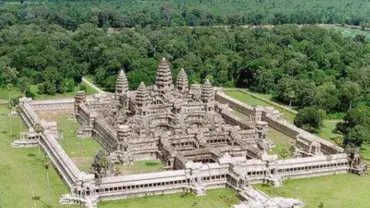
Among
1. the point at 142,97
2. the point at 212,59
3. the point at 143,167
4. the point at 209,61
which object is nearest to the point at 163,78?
the point at 142,97

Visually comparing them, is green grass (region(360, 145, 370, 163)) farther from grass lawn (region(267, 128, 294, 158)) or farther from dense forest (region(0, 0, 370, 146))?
grass lawn (region(267, 128, 294, 158))

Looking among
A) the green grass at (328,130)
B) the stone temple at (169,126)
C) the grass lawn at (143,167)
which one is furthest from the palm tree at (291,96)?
the grass lawn at (143,167)

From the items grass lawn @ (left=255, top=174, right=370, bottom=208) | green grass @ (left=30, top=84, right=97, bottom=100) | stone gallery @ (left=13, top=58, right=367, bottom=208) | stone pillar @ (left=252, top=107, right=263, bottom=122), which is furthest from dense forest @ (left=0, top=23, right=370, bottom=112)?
grass lawn @ (left=255, top=174, right=370, bottom=208)

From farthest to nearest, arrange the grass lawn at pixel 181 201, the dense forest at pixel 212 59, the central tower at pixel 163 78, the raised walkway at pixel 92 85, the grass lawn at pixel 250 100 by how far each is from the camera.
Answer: the raised walkway at pixel 92 85
the dense forest at pixel 212 59
the grass lawn at pixel 250 100
the central tower at pixel 163 78
the grass lawn at pixel 181 201

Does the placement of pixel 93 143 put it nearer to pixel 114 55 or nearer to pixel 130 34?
pixel 114 55

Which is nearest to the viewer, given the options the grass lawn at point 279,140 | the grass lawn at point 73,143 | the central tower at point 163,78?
the grass lawn at point 73,143

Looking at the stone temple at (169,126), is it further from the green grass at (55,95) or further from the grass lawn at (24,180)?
the green grass at (55,95)
